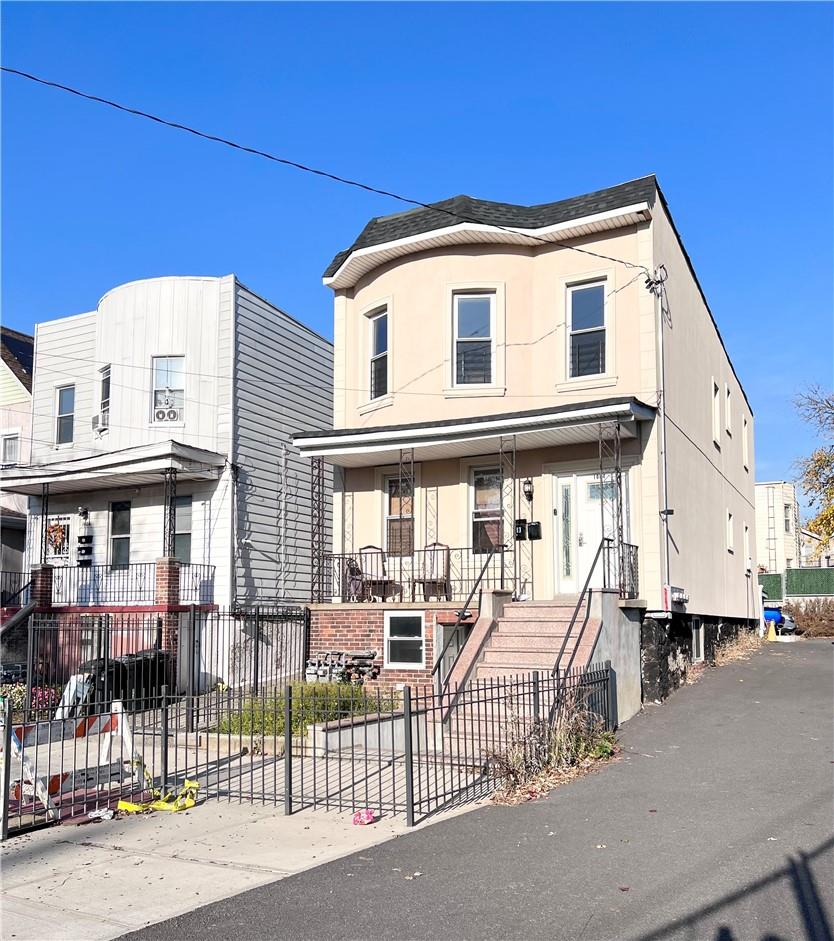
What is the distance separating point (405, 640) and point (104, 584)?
8558 millimetres

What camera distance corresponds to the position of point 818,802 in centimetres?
800

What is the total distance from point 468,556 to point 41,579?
9.65 metres

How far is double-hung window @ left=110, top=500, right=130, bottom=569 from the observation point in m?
20.5

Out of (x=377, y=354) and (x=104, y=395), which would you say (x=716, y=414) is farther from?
(x=104, y=395)

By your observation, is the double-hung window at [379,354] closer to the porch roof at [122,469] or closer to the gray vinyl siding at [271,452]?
the gray vinyl siding at [271,452]

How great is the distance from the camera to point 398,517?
54.3ft

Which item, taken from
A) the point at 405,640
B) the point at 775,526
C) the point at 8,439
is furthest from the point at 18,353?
the point at 775,526

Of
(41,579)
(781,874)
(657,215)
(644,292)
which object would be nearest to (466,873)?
(781,874)

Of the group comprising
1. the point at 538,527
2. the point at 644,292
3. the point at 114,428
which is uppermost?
the point at 644,292

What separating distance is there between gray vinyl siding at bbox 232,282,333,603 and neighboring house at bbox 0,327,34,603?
6651 mm

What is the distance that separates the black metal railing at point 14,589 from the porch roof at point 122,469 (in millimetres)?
2069

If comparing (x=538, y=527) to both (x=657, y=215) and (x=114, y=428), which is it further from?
(x=114, y=428)

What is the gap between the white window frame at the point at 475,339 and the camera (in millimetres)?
15711

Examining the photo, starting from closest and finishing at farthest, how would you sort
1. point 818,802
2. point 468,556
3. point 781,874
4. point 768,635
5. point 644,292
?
point 781,874 → point 818,802 → point 644,292 → point 468,556 → point 768,635
